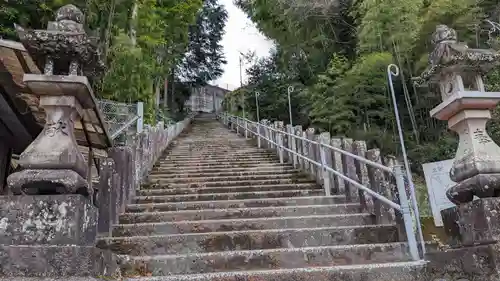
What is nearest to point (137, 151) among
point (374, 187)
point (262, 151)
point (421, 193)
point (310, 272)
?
point (374, 187)

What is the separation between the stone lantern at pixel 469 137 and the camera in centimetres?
250

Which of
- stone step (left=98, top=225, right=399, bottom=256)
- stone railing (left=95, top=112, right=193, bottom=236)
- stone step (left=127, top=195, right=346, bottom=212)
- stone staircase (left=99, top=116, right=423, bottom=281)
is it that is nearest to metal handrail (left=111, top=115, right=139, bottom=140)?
stone staircase (left=99, top=116, right=423, bottom=281)

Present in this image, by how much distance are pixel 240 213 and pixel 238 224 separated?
1.24 ft

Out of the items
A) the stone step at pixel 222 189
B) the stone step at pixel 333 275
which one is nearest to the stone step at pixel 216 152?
the stone step at pixel 222 189

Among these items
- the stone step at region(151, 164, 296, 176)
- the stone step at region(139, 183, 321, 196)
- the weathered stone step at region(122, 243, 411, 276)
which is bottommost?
the weathered stone step at region(122, 243, 411, 276)

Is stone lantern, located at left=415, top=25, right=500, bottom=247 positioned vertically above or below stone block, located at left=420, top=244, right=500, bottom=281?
above

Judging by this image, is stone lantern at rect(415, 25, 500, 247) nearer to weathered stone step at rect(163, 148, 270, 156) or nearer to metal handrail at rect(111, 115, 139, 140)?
weathered stone step at rect(163, 148, 270, 156)

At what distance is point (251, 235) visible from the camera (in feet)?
11.9

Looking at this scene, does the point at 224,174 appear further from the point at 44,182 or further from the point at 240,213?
the point at 44,182

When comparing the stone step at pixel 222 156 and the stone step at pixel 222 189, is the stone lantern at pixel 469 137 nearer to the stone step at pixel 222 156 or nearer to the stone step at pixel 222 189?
the stone step at pixel 222 189

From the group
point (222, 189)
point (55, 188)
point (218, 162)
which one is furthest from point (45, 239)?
point (218, 162)

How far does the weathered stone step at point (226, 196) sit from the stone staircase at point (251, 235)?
0.5 inches

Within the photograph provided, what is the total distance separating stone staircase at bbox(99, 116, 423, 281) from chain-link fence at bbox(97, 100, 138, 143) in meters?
3.09

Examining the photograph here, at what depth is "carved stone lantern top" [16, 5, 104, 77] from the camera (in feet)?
7.99
